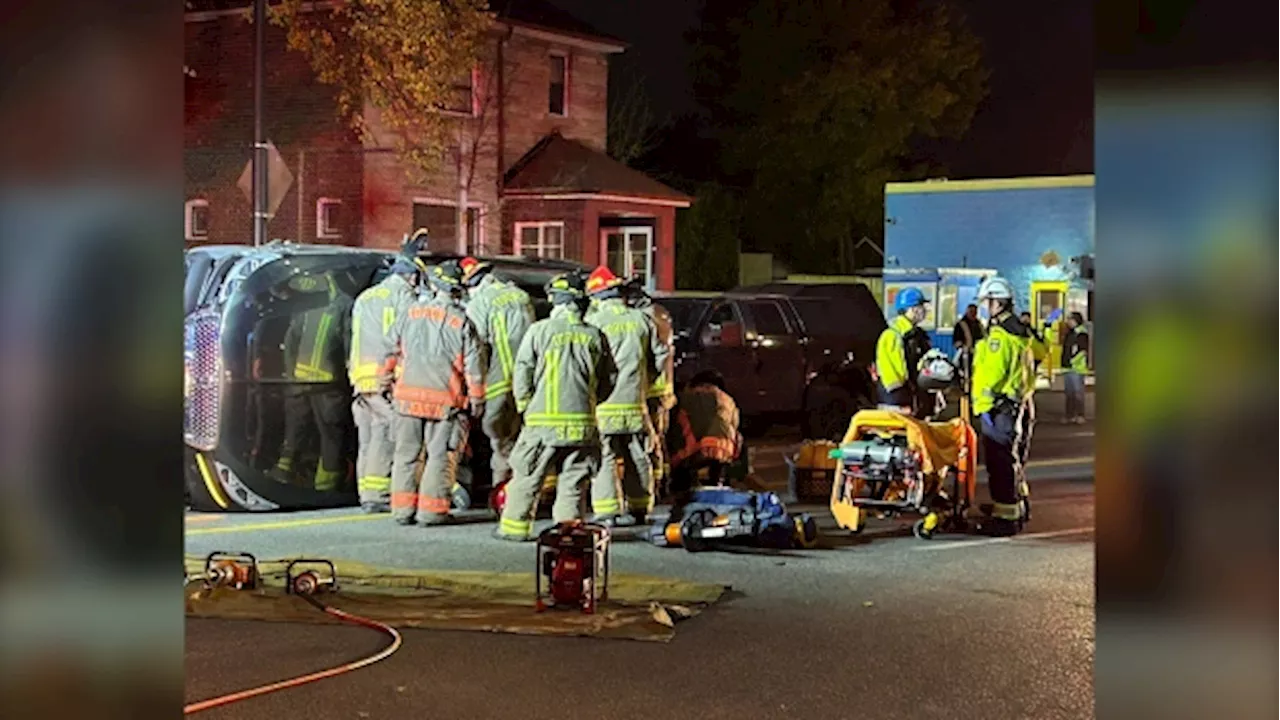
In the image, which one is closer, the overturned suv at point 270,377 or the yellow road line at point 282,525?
the yellow road line at point 282,525

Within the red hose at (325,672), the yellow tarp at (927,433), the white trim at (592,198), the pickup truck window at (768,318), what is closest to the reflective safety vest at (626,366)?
the yellow tarp at (927,433)

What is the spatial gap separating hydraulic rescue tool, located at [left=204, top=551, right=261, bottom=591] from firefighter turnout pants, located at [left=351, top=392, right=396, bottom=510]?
2760 millimetres

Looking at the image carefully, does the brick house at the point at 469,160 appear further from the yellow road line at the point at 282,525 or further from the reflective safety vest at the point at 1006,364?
the reflective safety vest at the point at 1006,364

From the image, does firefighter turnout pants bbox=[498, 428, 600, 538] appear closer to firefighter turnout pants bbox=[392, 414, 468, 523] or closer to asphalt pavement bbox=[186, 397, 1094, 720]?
asphalt pavement bbox=[186, 397, 1094, 720]

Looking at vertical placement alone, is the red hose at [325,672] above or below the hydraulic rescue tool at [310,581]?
below

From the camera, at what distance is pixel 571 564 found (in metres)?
8.03

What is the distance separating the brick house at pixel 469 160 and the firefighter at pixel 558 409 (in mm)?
16999

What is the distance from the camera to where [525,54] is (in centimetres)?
2986

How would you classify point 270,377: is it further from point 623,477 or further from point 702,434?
point 702,434

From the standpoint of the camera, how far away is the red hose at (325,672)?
6.36m

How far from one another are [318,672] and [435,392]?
431 cm
